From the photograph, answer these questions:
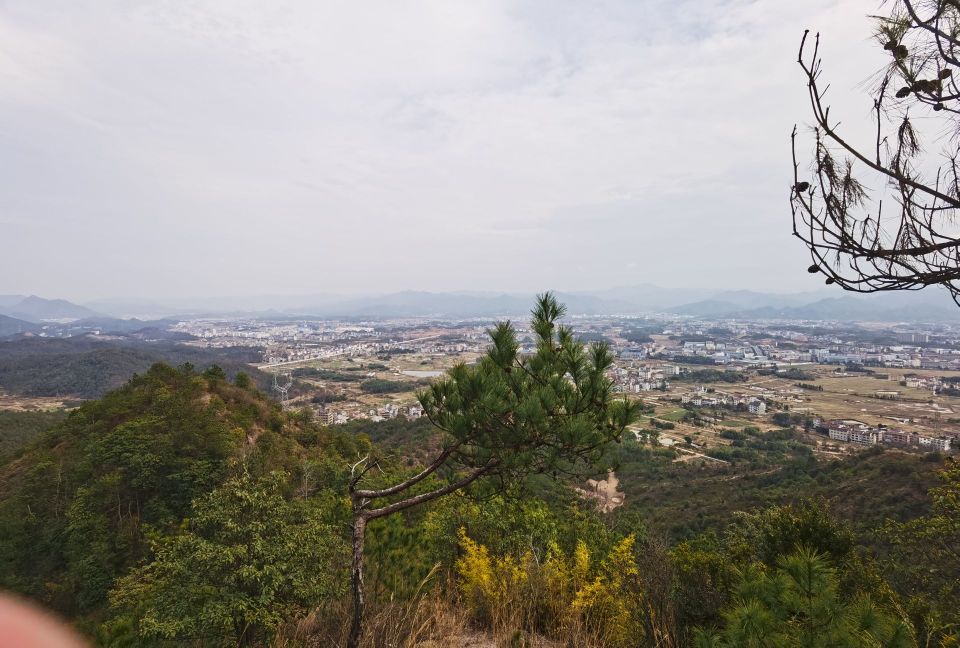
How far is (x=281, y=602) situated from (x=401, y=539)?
6.62ft

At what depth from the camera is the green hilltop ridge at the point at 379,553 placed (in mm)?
2992

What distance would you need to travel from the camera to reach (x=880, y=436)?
3969 cm

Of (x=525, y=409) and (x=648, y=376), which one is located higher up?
(x=525, y=409)

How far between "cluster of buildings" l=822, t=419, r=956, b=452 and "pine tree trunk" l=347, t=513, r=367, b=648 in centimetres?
4708

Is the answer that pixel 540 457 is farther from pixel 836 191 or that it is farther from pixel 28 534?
pixel 28 534

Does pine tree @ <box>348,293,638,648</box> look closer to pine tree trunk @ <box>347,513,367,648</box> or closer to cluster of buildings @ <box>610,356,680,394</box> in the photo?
pine tree trunk @ <box>347,513,367,648</box>

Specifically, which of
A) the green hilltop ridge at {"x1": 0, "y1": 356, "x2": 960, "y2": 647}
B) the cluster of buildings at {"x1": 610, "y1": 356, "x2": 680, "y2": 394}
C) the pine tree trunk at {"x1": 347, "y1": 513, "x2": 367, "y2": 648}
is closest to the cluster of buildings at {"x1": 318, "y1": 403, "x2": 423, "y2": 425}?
the green hilltop ridge at {"x1": 0, "y1": 356, "x2": 960, "y2": 647}

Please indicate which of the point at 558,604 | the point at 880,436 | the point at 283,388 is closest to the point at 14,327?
the point at 283,388

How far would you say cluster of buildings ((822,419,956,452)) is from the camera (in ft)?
117

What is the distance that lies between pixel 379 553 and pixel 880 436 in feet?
165

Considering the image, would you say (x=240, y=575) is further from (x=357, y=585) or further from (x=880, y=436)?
(x=880, y=436)

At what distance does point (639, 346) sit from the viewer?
110125 mm

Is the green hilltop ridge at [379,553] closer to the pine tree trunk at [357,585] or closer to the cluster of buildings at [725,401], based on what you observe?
the pine tree trunk at [357,585]

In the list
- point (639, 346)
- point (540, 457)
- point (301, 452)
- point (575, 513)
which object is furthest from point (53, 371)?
point (639, 346)
